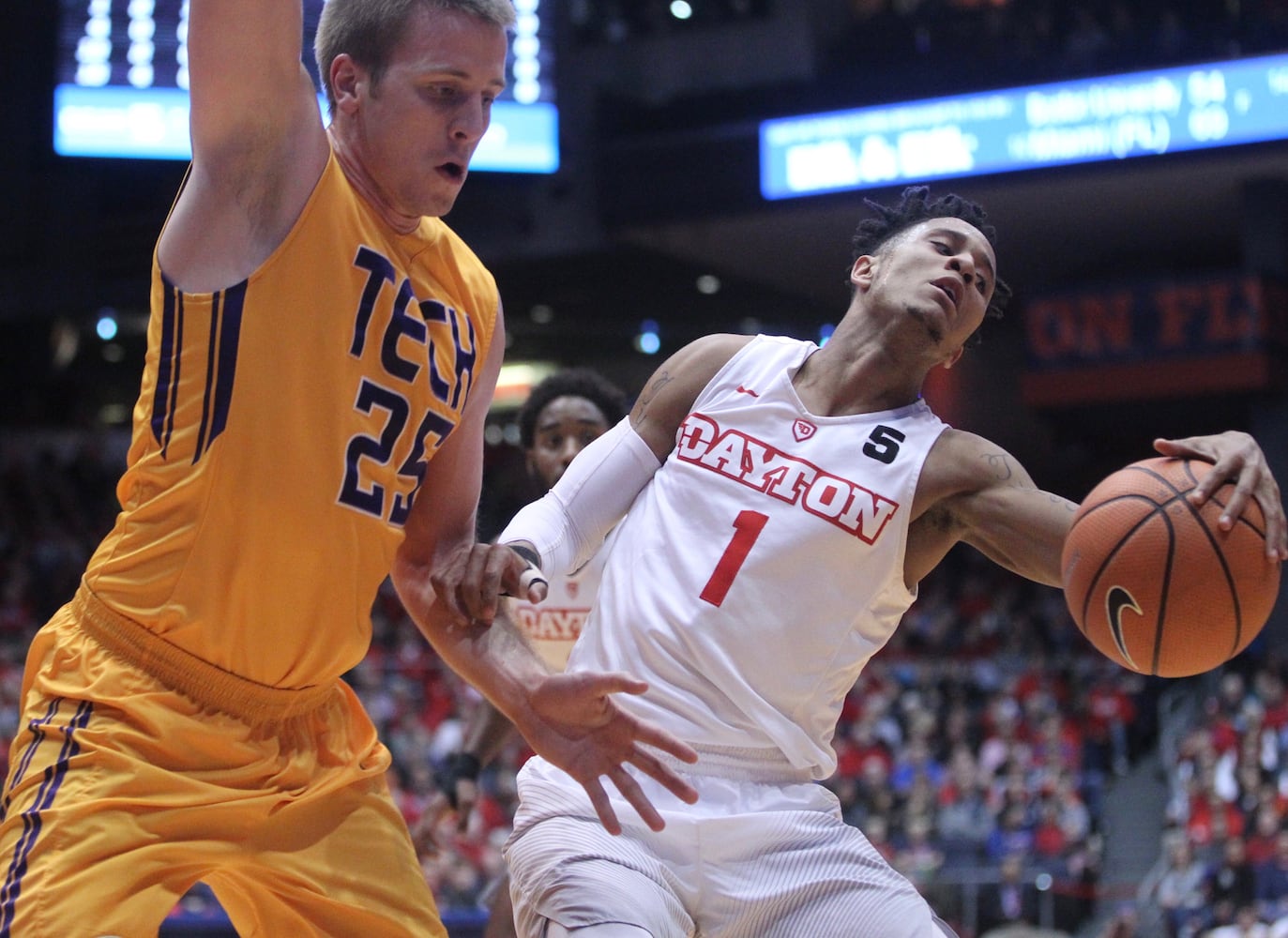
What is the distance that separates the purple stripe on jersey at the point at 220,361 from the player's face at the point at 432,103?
15.0 inches


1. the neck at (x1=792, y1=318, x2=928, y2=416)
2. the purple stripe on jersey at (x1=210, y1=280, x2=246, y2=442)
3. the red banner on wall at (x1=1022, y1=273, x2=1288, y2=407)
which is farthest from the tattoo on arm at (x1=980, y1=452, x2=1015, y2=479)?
the red banner on wall at (x1=1022, y1=273, x2=1288, y2=407)

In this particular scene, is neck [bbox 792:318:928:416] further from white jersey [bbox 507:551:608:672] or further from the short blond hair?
white jersey [bbox 507:551:608:672]

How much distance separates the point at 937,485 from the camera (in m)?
3.30

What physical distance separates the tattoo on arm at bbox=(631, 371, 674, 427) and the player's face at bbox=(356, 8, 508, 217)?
0.99m

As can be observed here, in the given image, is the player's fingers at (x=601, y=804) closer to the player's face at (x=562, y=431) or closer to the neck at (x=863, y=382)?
the neck at (x=863, y=382)

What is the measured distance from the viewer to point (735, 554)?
3232 mm

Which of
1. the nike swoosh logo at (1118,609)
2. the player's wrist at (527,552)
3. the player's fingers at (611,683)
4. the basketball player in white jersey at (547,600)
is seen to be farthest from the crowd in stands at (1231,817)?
the player's fingers at (611,683)

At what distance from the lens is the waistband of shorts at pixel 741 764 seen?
3.12 m

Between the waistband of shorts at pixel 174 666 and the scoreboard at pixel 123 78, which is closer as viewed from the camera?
the waistband of shorts at pixel 174 666

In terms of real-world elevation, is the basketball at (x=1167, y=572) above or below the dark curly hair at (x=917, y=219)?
below

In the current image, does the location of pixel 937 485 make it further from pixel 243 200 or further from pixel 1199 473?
pixel 243 200

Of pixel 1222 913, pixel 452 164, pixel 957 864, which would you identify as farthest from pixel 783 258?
pixel 452 164

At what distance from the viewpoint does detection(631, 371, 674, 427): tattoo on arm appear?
3.58 meters

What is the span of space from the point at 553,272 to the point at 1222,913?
36.1ft
